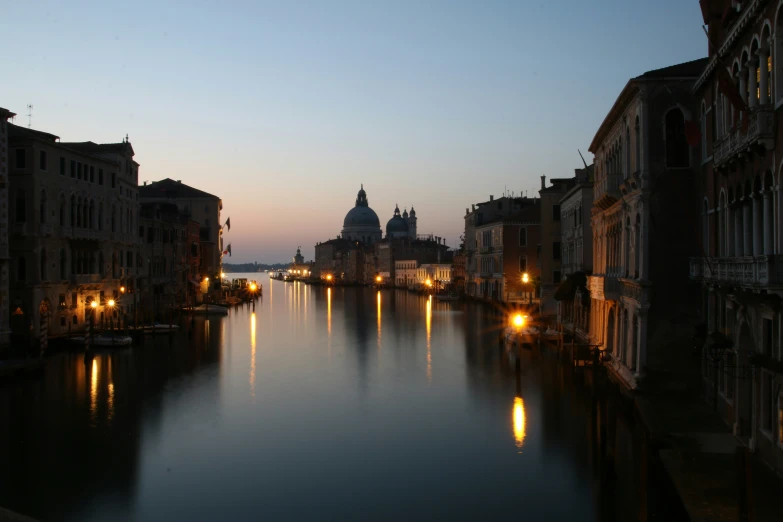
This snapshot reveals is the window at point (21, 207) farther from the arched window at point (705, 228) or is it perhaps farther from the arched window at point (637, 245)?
the arched window at point (705, 228)

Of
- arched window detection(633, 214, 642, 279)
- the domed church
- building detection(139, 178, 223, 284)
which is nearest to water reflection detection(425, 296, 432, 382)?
arched window detection(633, 214, 642, 279)

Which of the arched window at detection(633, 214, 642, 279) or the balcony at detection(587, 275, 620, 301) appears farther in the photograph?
the balcony at detection(587, 275, 620, 301)

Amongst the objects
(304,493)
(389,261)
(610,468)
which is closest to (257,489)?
(304,493)

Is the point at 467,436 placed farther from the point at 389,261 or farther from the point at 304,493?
the point at 389,261

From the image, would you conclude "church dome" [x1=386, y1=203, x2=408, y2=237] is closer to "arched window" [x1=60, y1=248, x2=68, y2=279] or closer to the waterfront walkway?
"arched window" [x1=60, y1=248, x2=68, y2=279]

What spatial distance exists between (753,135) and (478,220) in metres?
54.3

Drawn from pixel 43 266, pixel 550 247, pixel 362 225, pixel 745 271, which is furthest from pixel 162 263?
pixel 362 225

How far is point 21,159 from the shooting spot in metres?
27.5

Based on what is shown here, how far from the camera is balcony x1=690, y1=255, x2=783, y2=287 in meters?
10.7

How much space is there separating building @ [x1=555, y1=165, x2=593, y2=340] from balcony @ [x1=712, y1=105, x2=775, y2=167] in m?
14.8

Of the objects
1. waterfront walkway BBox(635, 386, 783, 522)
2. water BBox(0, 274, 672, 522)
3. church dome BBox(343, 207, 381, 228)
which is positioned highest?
church dome BBox(343, 207, 381, 228)

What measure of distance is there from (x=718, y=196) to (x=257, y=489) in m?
10.6

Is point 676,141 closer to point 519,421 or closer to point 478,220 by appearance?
point 519,421

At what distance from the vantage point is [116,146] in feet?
118
